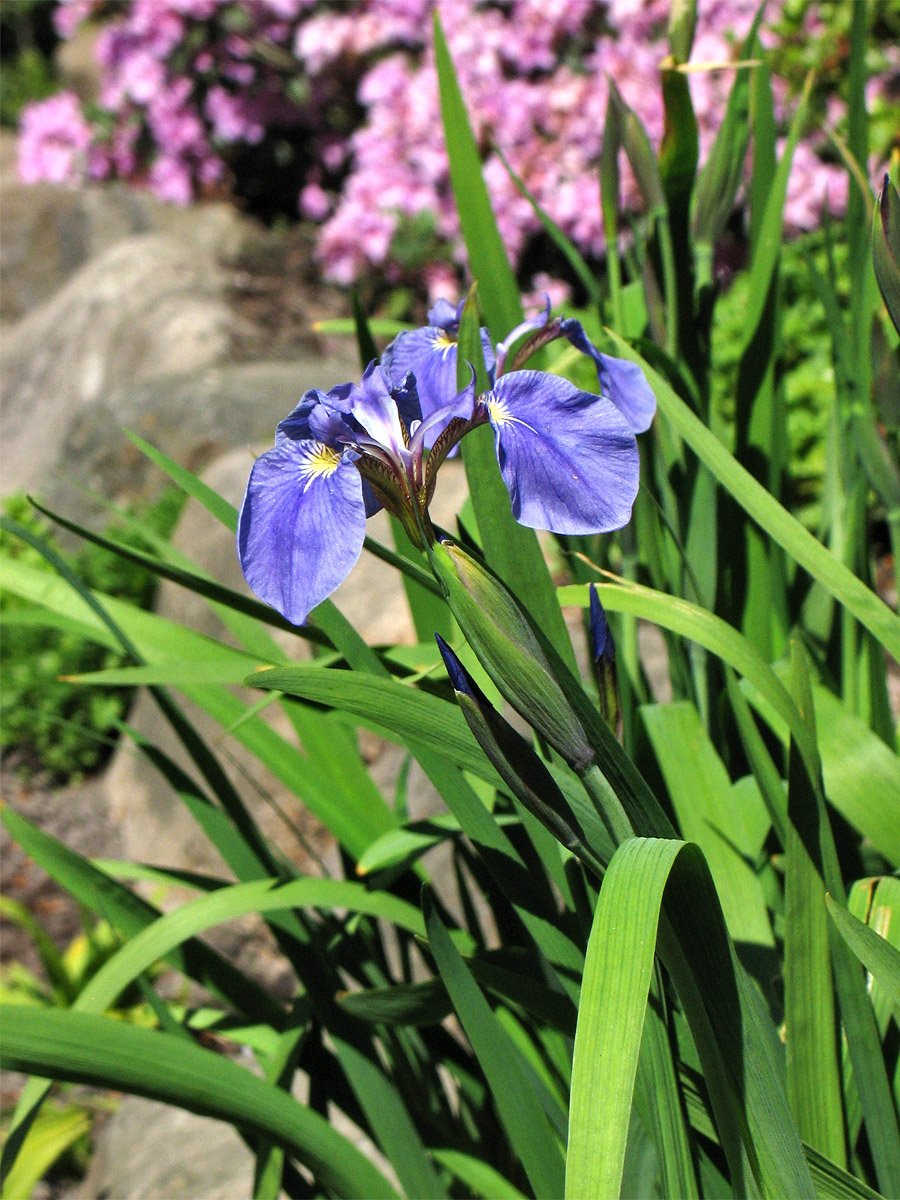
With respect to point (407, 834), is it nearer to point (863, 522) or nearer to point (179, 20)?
point (863, 522)

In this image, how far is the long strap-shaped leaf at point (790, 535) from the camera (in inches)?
30.3

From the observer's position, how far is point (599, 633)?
653mm

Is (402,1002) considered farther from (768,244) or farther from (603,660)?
(768,244)

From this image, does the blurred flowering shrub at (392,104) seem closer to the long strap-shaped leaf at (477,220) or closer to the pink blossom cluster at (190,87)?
the pink blossom cluster at (190,87)

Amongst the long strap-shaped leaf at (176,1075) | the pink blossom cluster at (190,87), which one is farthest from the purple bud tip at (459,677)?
the pink blossom cluster at (190,87)

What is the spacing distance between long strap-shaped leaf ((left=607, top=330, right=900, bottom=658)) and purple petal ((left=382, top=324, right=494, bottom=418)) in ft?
0.58

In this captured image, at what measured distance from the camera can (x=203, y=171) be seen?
500 cm

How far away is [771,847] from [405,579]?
465 millimetres

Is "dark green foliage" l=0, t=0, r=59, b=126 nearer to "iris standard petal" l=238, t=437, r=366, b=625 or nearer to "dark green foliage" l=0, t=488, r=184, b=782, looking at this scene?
"dark green foliage" l=0, t=488, r=184, b=782

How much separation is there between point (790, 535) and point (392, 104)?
371cm

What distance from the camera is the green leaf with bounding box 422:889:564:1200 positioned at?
26.9 inches

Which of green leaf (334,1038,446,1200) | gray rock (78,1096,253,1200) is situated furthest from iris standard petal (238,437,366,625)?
gray rock (78,1096,253,1200)

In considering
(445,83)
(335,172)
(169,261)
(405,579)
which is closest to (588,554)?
(405,579)

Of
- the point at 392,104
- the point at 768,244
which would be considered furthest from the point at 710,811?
the point at 392,104
